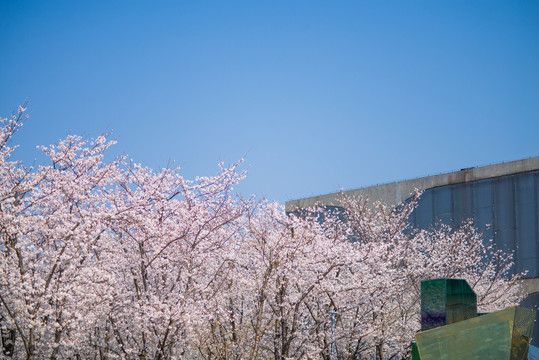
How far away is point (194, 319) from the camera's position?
16.6 metres

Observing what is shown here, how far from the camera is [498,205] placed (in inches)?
1695

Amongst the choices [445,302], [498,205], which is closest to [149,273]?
[445,302]

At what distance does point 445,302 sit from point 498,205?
37.1 meters

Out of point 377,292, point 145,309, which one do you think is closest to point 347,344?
point 377,292

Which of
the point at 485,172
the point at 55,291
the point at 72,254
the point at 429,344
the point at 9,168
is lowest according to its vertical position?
the point at 429,344

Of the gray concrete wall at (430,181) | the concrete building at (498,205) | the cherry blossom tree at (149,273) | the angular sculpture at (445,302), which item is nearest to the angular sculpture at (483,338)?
the angular sculpture at (445,302)

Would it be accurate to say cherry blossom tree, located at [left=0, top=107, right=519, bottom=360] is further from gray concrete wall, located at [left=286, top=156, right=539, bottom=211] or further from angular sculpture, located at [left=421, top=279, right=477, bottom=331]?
gray concrete wall, located at [left=286, top=156, right=539, bottom=211]

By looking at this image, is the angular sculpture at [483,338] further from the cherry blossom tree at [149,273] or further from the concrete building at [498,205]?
the concrete building at [498,205]

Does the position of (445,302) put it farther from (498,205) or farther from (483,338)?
(498,205)

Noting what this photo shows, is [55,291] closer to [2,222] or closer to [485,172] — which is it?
[2,222]

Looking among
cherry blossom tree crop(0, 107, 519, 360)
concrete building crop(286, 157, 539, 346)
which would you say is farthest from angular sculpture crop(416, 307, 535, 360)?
concrete building crop(286, 157, 539, 346)

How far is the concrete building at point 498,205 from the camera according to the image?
41.1 m

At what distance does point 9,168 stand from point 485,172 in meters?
35.8

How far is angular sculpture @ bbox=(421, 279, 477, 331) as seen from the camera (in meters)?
8.60
